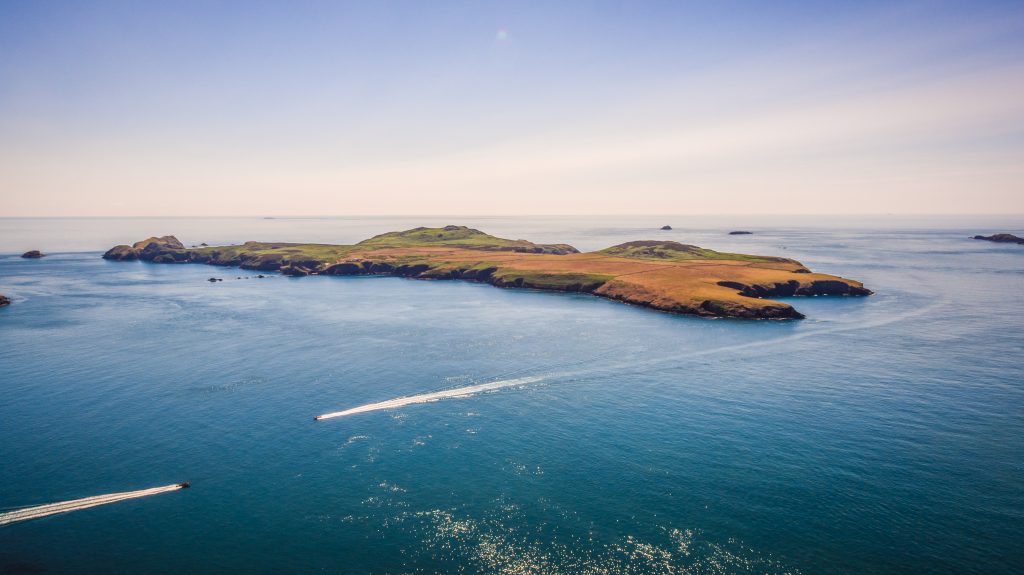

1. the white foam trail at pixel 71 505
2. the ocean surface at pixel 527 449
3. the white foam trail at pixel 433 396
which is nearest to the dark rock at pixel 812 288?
the ocean surface at pixel 527 449

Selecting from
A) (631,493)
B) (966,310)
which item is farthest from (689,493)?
(966,310)

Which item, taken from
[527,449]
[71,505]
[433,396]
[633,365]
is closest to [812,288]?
[633,365]

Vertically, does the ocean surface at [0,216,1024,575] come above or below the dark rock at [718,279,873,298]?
below

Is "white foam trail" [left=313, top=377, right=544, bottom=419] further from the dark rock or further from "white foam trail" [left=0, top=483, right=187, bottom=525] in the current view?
the dark rock

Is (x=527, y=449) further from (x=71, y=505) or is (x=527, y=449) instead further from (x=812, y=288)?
(x=812, y=288)

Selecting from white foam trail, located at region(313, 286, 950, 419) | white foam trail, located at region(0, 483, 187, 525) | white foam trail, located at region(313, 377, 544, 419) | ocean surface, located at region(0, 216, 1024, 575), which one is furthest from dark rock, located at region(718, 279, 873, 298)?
white foam trail, located at region(0, 483, 187, 525)

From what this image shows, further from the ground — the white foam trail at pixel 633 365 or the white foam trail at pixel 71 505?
the white foam trail at pixel 633 365

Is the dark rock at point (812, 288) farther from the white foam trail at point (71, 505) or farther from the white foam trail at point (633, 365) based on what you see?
the white foam trail at point (71, 505)
